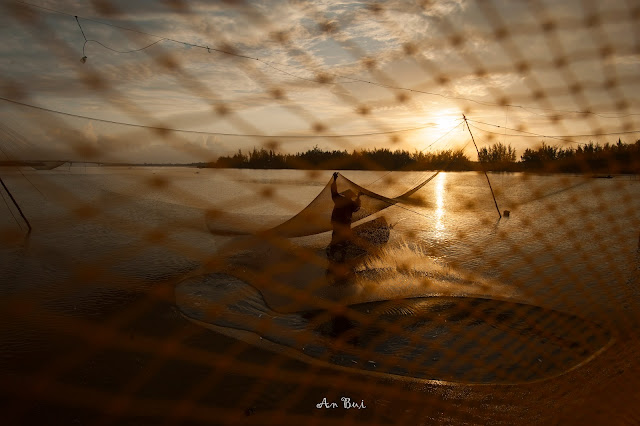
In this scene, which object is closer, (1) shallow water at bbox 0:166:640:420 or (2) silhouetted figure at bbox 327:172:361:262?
(1) shallow water at bbox 0:166:640:420

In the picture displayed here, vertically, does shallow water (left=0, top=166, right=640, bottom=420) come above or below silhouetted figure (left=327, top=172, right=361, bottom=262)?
below

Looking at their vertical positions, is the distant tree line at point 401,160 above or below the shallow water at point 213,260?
above

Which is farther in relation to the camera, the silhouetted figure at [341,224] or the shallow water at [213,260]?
the silhouetted figure at [341,224]

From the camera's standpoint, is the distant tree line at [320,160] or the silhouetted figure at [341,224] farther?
the silhouetted figure at [341,224]

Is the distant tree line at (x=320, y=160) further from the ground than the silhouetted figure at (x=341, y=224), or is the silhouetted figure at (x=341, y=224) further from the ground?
the distant tree line at (x=320, y=160)

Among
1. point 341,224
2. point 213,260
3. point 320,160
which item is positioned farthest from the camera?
point 213,260

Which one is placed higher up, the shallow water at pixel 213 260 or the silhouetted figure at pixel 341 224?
the silhouetted figure at pixel 341 224

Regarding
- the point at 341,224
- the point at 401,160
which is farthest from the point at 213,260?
the point at 401,160

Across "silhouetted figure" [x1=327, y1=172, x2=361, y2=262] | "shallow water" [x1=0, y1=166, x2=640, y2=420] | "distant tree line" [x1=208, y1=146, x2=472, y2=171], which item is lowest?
"shallow water" [x1=0, y1=166, x2=640, y2=420]

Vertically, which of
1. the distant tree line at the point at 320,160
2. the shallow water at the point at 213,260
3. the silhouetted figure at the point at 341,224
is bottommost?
the shallow water at the point at 213,260

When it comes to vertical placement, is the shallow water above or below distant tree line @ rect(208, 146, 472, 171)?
below

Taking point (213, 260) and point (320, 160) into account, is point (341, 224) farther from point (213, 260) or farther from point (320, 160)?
point (213, 260)

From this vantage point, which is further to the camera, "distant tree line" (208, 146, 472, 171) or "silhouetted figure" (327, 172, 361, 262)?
"silhouetted figure" (327, 172, 361, 262)

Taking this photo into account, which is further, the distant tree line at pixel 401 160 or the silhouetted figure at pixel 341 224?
the silhouetted figure at pixel 341 224
